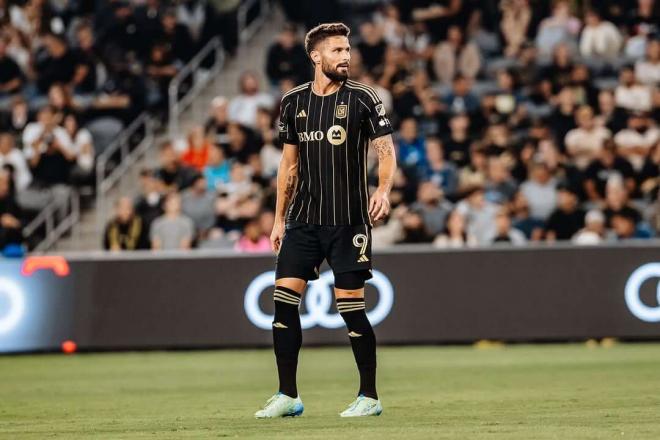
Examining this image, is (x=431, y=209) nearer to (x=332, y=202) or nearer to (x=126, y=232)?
(x=126, y=232)

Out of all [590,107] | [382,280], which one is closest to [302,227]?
[382,280]

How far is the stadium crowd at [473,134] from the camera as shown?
18219 millimetres

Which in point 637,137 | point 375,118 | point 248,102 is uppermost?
point 248,102

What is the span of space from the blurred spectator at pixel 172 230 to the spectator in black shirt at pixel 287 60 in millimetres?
3913

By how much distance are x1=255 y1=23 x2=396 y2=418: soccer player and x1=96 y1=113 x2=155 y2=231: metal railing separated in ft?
39.5

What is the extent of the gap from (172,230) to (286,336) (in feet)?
31.9

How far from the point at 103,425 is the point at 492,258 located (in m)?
8.62

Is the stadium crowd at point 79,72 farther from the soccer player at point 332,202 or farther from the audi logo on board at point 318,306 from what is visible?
the soccer player at point 332,202

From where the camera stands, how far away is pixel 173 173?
65.4ft

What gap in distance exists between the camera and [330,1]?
73.0ft

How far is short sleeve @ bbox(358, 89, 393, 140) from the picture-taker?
348 inches

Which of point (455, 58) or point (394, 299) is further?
point (455, 58)

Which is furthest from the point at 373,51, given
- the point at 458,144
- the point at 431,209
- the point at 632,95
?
the point at 431,209

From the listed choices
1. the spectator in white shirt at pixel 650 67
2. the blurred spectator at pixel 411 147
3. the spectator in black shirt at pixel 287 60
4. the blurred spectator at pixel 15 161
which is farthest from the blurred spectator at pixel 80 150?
the spectator in white shirt at pixel 650 67
